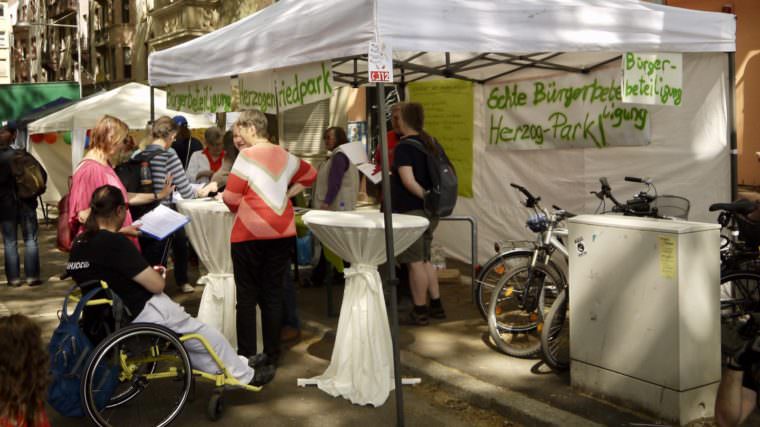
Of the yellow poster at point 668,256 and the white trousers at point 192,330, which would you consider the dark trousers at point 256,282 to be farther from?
the yellow poster at point 668,256

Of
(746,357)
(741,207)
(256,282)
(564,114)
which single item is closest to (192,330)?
(256,282)

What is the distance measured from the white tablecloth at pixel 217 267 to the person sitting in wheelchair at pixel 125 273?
1.34 m

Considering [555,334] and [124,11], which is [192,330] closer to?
[555,334]

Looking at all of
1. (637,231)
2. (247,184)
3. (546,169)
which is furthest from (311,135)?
(637,231)

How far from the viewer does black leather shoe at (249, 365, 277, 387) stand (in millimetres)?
5688

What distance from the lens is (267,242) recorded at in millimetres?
5668

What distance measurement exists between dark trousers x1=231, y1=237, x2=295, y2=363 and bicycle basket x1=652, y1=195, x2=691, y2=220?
290 centimetres

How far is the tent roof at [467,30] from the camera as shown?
4898mm

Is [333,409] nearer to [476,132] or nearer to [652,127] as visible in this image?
[652,127]

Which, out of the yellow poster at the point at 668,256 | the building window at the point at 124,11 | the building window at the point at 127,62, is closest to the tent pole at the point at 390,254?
the yellow poster at the point at 668,256

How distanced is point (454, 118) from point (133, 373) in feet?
19.1

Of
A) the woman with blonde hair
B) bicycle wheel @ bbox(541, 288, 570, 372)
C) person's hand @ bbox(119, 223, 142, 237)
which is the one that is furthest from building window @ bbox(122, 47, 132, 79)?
the woman with blonde hair

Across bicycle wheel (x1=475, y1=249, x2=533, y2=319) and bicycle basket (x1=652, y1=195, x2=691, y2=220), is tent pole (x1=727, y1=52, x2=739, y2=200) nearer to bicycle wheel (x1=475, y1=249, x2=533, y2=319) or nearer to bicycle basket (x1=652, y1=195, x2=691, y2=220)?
bicycle basket (x1=652, y1=195, x2=691, y2=220)

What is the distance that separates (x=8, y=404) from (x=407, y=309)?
15.5 ft
